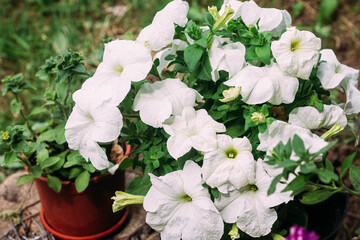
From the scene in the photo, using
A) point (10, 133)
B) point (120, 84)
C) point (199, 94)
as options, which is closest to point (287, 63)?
point (199, 94)

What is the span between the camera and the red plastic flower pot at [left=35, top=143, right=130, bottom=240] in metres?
1.71

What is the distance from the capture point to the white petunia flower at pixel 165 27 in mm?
1332

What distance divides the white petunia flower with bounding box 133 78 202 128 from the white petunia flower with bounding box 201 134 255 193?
169 millimetres

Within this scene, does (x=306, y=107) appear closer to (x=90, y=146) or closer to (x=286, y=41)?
(x=286, y=41)

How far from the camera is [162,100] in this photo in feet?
4.35

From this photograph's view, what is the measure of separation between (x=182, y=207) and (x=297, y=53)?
602 millimetres

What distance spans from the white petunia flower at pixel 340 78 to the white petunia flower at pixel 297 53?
13 centimetres

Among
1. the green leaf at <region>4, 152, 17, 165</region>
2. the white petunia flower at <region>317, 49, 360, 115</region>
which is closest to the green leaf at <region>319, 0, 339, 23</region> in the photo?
the white petunia flower at <region>317, 49, 360, 115</region>

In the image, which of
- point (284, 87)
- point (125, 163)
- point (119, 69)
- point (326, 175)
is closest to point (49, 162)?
point (125, 163)

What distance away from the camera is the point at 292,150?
3.61ft

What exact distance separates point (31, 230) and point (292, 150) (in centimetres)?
142

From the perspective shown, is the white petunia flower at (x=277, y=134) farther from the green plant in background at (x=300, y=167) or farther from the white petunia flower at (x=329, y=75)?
the white petunia flower at (x=329, y=75)

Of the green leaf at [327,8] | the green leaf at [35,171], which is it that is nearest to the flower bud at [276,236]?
the green leaf at [35,171]

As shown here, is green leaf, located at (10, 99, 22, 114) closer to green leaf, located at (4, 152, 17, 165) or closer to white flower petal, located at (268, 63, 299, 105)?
green leaf, located at (4, 152, 17, 165)
